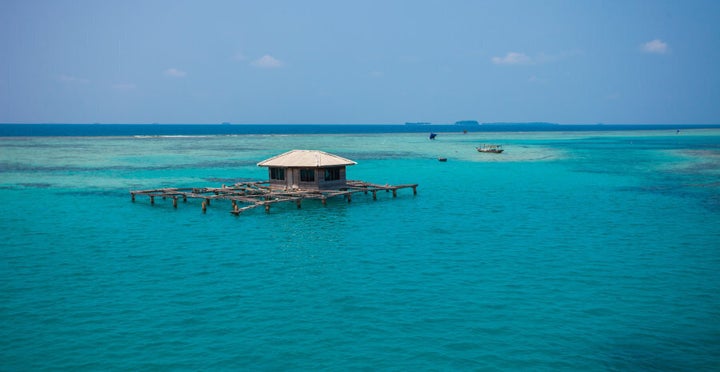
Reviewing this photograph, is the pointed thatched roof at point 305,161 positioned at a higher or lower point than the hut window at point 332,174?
higher

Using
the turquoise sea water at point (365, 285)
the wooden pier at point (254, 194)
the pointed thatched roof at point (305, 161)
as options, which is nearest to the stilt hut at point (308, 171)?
the pointed thatched roof at point (305, 161)

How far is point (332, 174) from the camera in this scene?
3716cm

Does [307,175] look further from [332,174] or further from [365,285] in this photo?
[365,285]

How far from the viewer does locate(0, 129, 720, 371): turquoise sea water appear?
45.3ft

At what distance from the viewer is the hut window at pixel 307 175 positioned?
119 ft

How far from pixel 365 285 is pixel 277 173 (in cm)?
2032

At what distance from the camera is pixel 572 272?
65.0 feet

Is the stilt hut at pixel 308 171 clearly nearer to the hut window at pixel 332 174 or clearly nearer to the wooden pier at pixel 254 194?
the hut window at pixel 332 174

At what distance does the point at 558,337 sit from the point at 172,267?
1333 centimetres

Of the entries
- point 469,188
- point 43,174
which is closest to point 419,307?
point 469,188

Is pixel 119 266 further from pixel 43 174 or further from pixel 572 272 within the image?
pixel 43 174

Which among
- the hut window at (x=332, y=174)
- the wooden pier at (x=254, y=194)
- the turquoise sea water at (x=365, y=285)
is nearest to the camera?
the turquoise sea water at (x=365, y=285)

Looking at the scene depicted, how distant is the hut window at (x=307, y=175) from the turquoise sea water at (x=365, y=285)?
6.72 ft

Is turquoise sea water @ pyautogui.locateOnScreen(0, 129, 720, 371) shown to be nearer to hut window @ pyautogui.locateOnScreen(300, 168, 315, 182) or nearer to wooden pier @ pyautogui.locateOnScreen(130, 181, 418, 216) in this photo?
wooden pier @ pyautogui.locateOnScreen(130, 181, 418, 216)
